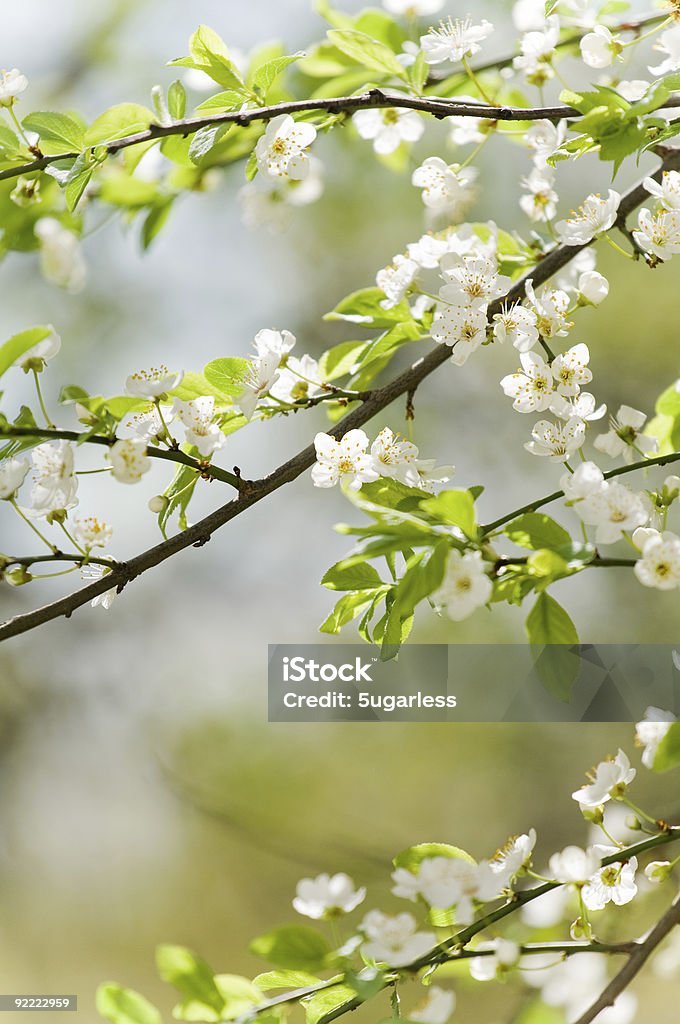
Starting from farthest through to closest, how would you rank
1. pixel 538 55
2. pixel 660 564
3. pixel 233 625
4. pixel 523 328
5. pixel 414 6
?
1. pixel 233 625
2. pixel 414 6
3. pixel 538 55
4. pixel 523 328
5. pixel 660 564

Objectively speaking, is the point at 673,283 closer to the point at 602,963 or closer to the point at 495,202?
the point at 495,202

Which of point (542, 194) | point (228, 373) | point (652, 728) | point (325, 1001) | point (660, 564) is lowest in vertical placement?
point (325, 1001)

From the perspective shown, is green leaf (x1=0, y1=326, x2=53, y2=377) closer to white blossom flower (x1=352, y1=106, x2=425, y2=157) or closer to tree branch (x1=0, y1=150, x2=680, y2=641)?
Answer: tree branch (x1=0, y1=150, x2=680, y2=641)

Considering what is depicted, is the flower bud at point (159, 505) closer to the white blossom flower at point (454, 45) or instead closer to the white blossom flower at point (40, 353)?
the white blossom flower at point (40, 353)

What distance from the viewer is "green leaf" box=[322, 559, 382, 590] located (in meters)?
0.41

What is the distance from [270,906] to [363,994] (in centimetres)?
87

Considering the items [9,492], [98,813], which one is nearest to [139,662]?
[98,813]

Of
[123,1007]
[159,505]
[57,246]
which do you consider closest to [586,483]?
[159,505]

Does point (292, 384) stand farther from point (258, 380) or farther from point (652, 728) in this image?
point (652, 728)

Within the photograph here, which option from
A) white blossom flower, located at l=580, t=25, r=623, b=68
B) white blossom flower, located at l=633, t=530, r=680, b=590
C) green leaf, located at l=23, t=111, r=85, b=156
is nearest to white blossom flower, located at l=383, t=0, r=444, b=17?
white blossom flower, located at l=580, t=25, r=623, b=68

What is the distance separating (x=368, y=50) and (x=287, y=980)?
1.66ft

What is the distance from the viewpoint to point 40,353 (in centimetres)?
41

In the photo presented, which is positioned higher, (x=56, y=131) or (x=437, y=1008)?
(x=56, y=131)

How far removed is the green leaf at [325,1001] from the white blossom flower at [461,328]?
34cm
